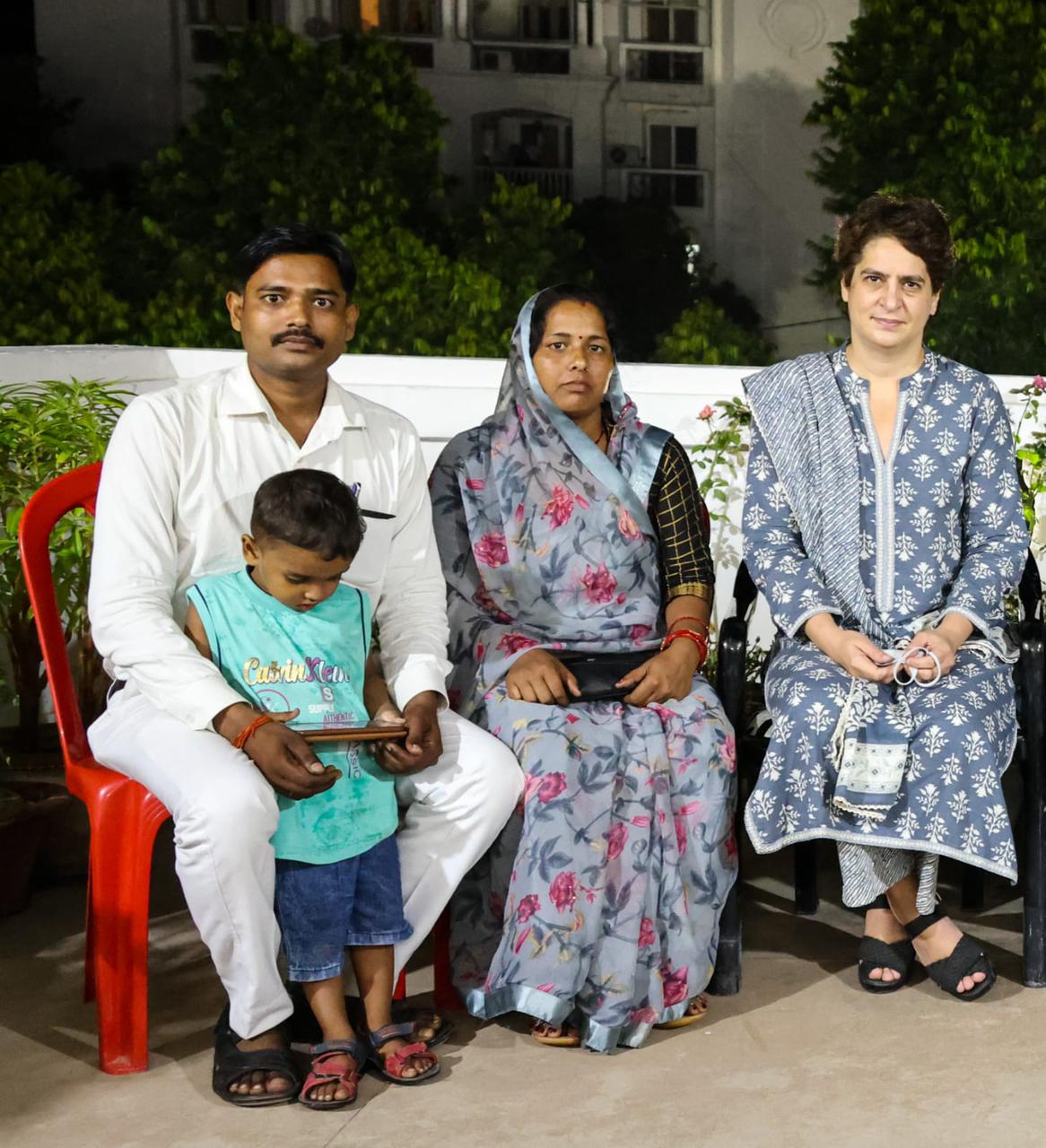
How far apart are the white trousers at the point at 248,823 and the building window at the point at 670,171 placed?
2.91 metres

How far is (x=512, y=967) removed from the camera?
2824mm

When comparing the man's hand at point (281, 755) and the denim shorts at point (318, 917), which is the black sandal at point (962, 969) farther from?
the man's hand at point (281, 755)

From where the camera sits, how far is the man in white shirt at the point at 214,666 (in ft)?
8.44

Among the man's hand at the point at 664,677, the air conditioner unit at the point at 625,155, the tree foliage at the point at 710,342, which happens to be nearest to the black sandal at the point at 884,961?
the man's hand at the point at 664,677

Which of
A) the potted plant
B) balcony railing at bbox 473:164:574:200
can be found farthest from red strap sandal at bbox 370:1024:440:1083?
balcony railing at bbox 473:164:574:200

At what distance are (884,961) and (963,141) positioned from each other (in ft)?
10.5

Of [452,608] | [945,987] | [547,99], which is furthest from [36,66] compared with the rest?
[945,987]

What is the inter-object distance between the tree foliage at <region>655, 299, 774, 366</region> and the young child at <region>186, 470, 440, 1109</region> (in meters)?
2.83

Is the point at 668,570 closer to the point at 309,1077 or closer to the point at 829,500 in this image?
the point at 829,500

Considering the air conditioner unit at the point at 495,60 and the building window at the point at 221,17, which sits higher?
the building window at the point at 221,17

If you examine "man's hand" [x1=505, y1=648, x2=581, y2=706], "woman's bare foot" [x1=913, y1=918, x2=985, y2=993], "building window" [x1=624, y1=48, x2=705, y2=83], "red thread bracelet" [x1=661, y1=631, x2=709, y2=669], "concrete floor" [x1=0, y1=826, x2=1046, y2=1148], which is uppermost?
"building window" [x1=624, y1=48, x2=705, y2=83]

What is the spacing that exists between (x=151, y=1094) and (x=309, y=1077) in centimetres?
29

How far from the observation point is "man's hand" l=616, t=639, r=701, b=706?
298 cm

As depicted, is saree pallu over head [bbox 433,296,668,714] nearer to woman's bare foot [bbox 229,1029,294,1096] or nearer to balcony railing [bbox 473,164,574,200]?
woman's bare foot [bbox 229,1029,294,1096]
